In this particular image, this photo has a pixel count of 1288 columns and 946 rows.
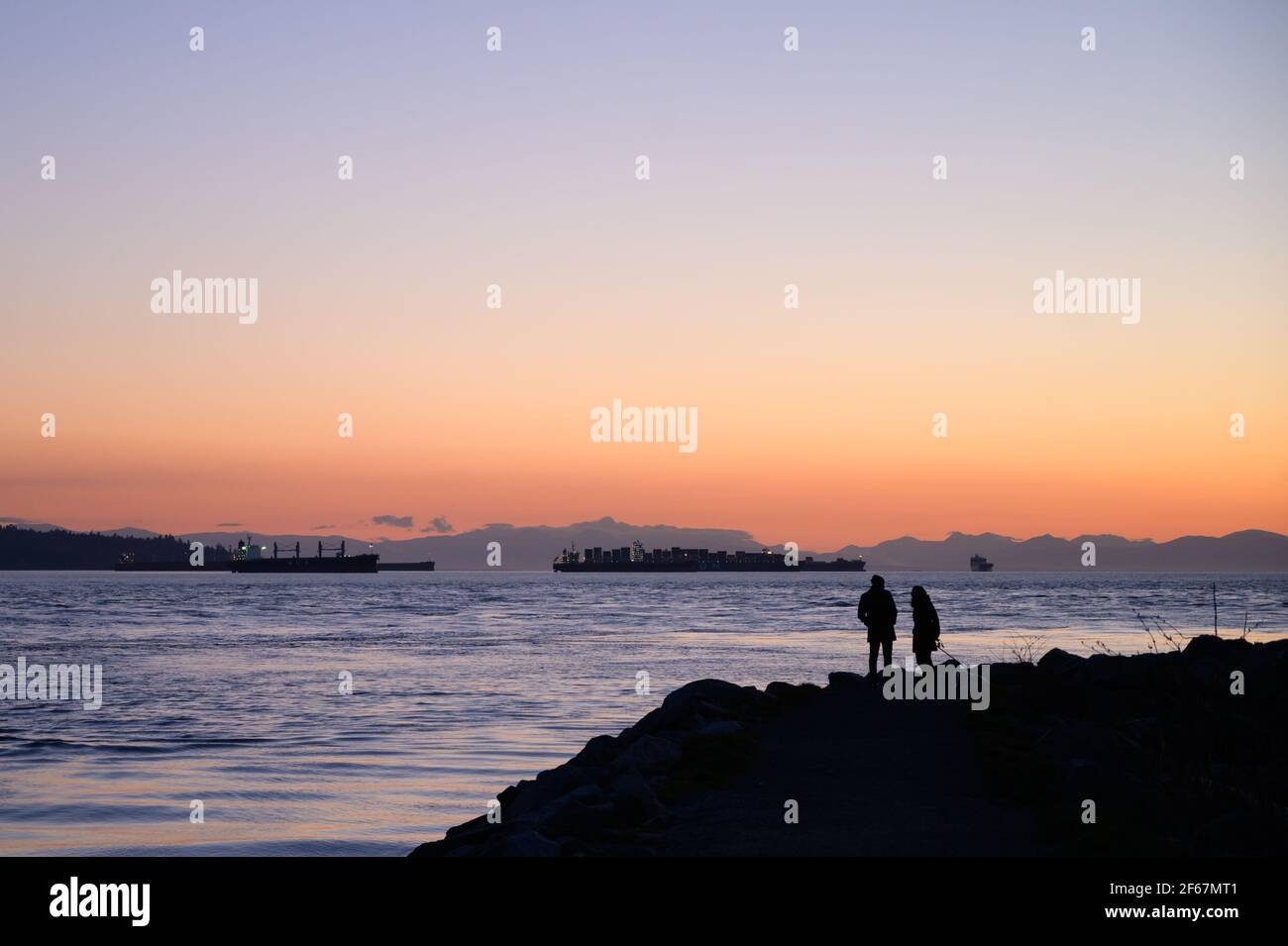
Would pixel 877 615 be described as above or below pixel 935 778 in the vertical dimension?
above

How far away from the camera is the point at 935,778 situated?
38.5ft

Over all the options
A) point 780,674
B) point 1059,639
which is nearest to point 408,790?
point 780,674

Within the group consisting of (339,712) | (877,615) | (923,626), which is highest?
(877,615)

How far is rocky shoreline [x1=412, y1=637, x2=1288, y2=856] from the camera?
915 cm

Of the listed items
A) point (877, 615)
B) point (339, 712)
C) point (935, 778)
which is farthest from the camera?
point (339, 712)

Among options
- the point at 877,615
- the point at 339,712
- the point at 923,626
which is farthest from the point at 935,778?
the point at 339,712

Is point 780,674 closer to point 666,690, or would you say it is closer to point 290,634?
point 666,690

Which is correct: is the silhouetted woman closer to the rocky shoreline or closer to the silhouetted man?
the silhouetted man

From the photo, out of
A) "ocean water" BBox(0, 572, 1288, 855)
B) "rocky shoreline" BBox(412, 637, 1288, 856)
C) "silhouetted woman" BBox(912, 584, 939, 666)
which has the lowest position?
"ocean water" BBox(0, 572, 1288, 855)

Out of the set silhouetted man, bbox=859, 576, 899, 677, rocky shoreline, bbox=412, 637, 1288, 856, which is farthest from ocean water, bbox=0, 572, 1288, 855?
silhouetted man, bbox=859, 576, 899, 677

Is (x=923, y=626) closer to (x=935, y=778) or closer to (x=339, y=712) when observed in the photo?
(x=935, y=778)

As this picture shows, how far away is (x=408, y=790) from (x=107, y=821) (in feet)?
10.8
